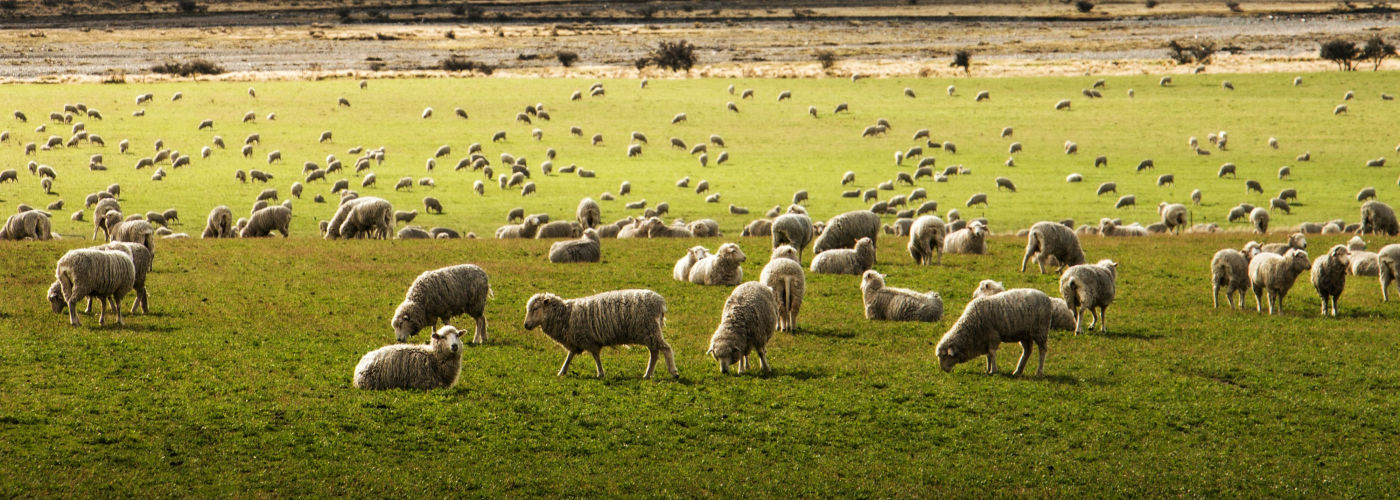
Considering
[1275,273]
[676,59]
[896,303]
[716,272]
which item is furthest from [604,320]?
[676,59]

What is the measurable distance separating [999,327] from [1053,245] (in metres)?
9.29

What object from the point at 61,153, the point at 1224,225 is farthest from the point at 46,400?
the point at 61,153

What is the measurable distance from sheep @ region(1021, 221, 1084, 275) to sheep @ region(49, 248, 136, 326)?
52.3 feet

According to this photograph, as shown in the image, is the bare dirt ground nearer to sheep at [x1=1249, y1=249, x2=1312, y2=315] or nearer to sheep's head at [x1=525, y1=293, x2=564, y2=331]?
sheep at [x1=1249, y1=249, x2=1312, y2=315]

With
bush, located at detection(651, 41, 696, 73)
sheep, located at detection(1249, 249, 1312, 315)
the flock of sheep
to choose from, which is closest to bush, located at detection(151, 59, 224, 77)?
bush, located at detection(651, 41, 696, 73)

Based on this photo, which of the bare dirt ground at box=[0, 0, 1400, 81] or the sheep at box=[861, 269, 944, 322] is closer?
the sheep at box=[861, 269, 944, 322]

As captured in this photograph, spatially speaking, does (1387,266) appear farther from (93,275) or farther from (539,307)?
(93,275)

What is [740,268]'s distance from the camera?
24.0 m

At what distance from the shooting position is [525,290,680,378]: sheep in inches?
588

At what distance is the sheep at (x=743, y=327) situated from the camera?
15.2m

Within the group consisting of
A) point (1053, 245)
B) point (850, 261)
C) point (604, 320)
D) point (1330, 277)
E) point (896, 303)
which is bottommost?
point (850, 261)

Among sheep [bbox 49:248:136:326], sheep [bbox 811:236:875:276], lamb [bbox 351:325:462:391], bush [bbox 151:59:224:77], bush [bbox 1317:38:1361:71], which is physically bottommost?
bush [bbox 151:59:224:77]

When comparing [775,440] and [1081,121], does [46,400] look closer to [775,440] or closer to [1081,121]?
[775,440]

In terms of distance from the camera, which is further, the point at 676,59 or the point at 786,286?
the point at 676,59
